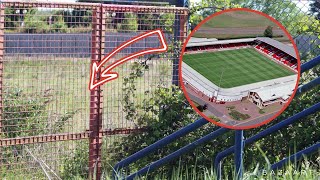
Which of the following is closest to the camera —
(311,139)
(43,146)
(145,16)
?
(311,139)

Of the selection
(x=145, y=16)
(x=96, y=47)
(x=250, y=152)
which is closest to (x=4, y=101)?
(x=96, y=47)

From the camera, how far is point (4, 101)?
657cm

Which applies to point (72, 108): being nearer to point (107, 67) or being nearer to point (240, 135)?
point (107, 67)

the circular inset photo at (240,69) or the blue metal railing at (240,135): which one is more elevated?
the circular inset photo at (240,69)

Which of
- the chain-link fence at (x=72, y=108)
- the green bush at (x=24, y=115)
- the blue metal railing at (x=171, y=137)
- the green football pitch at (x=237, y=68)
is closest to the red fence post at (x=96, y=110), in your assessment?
the chain-link fence at (x=72, y=108)

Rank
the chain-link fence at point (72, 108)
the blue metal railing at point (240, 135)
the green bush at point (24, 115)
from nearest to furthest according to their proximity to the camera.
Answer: the blue metal railing at point (240, 135) → the chain-link fence at point (72, 108) → the green bush at point (24, 115)

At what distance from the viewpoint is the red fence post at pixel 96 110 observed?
6.45 metres

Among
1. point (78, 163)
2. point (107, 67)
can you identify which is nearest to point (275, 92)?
point (107, 67)

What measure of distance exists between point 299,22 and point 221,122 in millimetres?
2840

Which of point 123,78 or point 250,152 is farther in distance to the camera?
point 123,78

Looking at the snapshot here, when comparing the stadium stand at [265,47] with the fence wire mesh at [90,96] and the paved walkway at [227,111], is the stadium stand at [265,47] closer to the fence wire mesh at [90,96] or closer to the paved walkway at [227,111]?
the paved walkway at [227,111]

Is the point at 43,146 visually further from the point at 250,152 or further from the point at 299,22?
the point at 299,22

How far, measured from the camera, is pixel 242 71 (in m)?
3.88

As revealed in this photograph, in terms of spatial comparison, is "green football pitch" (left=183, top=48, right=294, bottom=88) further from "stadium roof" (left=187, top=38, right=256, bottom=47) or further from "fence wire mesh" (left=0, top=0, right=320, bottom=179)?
"fence wire mesh" (left=0, top=0, right=320, bottom=179)
